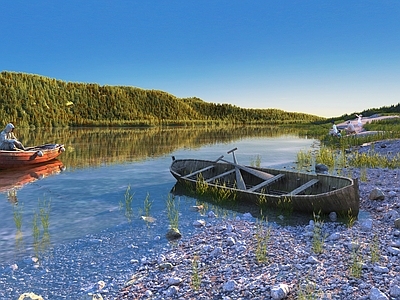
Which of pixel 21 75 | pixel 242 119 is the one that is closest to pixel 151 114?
pixel 242 119

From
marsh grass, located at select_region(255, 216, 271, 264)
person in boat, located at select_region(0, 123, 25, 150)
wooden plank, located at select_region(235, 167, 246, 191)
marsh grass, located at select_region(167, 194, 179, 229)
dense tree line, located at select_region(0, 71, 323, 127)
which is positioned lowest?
marsh grass, located at select_region(167, 194, 179, 229)

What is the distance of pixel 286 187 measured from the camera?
12.6 meters

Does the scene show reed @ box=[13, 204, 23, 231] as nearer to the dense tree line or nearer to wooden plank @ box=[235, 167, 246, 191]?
wooden plank @ box=[235, 167, 246, 191]

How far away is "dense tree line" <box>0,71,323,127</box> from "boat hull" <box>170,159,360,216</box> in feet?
236

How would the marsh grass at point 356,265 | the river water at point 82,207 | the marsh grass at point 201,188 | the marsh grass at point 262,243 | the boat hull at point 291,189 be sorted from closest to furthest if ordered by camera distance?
1. the marsh grass at point 356,265
2. the marsh grass at point 262,243
3. the river water at point 82,207
4. the boat hull at point 291,189
5. the marsh grass at point 201,188

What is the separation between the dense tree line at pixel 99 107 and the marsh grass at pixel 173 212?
7334 centimetres

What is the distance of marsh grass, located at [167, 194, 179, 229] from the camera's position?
31.3 feet

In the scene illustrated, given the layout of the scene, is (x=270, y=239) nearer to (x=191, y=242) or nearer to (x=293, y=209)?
(x=191, y=242)

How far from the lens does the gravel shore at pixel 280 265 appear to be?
548cm

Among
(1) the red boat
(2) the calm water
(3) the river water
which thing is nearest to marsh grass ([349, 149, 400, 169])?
(3) the river water

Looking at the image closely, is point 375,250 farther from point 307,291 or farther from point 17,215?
point 17,215

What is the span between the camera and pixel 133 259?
24.7ft

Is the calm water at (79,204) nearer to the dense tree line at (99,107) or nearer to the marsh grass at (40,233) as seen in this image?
the marsh grass at (40,233)

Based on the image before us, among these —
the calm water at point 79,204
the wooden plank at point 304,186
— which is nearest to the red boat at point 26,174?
the calm water at point 79,204
